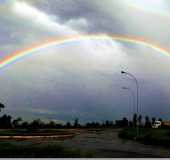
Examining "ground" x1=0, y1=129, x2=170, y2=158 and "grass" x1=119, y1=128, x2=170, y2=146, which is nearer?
"ground" x1=0, y1=129, x2=170, y2=158

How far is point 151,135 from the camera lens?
28.5 m

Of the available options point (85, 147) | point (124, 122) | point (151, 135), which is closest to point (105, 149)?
point (85, 147)

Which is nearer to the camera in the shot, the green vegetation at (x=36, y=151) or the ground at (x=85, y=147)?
the green vegetation at (x=36, y=151)

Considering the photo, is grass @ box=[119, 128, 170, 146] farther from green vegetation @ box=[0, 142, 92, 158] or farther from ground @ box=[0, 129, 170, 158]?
green vegetation @ box=[0, 142, 92, 158]

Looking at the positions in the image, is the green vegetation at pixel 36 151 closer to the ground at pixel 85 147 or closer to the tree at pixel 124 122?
the ground at pixel 85 147

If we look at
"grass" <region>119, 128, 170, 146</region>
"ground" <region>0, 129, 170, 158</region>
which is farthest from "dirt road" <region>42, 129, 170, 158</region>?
"grass" <region>119, 128, 170, 146</region>

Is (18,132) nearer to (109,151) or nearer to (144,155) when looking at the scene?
(109,151)

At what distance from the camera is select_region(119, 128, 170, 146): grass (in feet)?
82.4

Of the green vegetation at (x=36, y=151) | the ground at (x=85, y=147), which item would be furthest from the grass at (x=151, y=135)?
the green vegetation at (x=36, y=151)

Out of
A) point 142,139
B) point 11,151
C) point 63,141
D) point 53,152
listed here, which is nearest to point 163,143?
point 142,139

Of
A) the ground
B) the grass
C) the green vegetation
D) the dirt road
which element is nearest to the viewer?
the green vegetation

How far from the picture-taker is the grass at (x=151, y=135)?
82.4 feet

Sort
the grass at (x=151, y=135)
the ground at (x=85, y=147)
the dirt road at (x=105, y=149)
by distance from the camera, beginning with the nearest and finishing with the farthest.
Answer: the ground at (x=85, y=147), the dirt road at (x=105, y=149), the grass at (x=151, y=135)

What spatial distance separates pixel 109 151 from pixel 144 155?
1.82 meters
